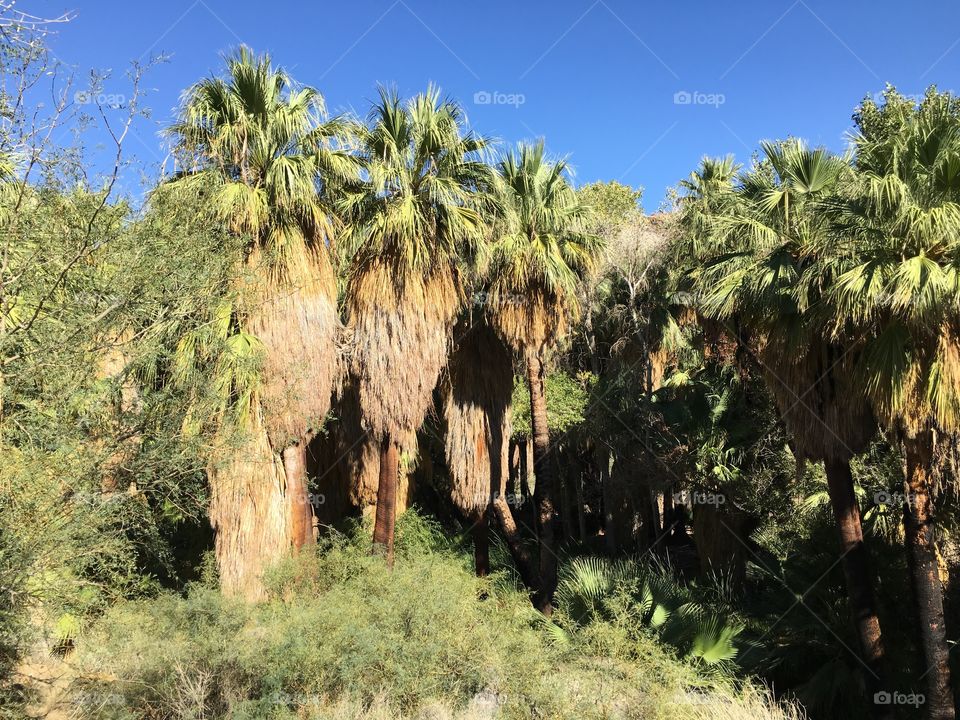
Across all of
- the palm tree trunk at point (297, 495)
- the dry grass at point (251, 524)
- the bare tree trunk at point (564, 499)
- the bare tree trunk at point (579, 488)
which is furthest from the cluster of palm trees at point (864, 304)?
the bare tree trunk at point (579, 488)

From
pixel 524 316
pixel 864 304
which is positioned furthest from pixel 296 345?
pixel 864 304

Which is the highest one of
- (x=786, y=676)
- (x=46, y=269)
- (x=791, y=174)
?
(x=791, y=174)

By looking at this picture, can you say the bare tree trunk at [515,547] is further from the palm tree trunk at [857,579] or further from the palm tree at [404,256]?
the palm tree trunk at [857,579]

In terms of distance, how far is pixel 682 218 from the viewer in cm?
2131

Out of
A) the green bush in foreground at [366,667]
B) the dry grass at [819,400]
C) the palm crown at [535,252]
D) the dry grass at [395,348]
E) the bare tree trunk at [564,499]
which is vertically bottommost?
the green bush in foreground at [366,667]

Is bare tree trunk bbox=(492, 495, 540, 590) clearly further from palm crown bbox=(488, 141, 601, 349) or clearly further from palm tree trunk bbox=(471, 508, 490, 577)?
palm crown bbox=(488, 141, 601, 349)

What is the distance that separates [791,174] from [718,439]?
7.33 meters

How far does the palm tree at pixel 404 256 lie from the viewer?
1241cm

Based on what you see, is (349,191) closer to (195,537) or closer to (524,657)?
(195,537)

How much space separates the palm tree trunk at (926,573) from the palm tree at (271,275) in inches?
340

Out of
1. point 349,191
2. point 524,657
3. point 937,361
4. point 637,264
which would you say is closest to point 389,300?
point 349,191

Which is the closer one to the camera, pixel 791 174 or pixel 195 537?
pixel 791 174

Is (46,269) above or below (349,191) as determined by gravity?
below

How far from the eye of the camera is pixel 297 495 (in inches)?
475
